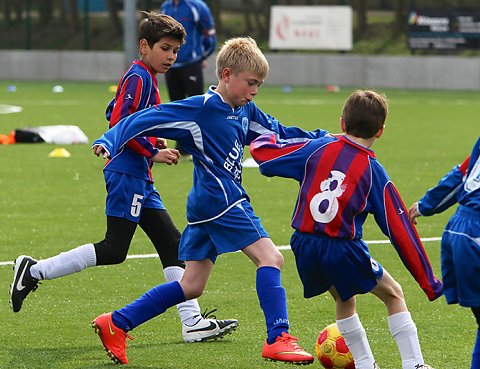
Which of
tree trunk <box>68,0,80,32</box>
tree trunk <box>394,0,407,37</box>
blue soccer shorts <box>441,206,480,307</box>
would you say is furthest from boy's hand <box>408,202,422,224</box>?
tree trunk <box>68,0,80,32</box>

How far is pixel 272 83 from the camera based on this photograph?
28.9 metres

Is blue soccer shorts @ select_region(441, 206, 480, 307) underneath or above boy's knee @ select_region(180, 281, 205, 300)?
above

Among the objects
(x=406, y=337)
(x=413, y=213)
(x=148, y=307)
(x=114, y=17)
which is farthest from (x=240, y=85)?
(x=114, y=17)

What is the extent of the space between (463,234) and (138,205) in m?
1.88

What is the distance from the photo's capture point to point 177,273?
5.15 meters

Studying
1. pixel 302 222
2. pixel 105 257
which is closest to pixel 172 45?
pixel 105 257

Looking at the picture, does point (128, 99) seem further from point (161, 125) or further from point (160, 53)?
point (161, 125)

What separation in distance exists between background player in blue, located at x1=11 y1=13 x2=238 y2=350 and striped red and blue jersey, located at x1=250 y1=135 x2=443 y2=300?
1.01m

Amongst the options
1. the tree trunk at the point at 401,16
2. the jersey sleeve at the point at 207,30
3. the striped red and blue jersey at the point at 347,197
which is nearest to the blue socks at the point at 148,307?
the striped red and blue jersey at the point at 347,197

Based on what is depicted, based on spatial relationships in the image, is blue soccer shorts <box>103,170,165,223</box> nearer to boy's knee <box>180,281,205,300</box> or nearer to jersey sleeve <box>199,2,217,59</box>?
boy's knee <box>180,281,205,300</box>

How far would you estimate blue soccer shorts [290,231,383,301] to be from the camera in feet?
13.4

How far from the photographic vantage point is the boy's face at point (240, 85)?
449 cm

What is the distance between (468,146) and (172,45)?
Result: 30.6ft

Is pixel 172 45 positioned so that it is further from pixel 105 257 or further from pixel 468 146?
pixel 468 146
